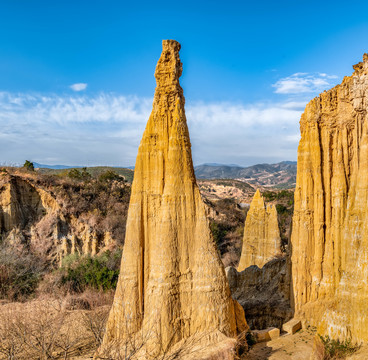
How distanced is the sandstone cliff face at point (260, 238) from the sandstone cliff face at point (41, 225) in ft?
50.5

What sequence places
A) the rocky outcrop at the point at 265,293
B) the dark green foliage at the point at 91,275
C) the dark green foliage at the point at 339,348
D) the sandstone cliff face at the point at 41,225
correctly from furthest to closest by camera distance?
1. the sandstone cliff face at the point at 41,225
2. the dark green foliage at the point at 91,275
3. the rocky outcrop at the point at 265,293
4. the dark green foliage at the point at 339,348

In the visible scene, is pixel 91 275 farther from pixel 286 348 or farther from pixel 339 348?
pixel 339 348

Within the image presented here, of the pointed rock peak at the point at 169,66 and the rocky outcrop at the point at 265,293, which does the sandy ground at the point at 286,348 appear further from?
the pointed rock peak at the point at 169,66

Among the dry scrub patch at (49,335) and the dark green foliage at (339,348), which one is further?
the dry scrub patch at (49,335)

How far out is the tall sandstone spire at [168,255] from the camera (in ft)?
34.4

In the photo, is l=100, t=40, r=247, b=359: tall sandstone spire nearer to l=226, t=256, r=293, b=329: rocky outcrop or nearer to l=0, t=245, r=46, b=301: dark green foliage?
l=226, t=256, r=293, b=329: rocky outcrop

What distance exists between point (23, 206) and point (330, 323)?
31196 millimetres

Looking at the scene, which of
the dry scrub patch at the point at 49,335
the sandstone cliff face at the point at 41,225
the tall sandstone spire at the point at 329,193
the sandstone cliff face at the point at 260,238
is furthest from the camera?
the sandstone cliff face at the point at 41,225

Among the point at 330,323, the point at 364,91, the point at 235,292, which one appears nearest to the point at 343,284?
the point at 330,323

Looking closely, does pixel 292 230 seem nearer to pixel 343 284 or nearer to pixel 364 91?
pixel 343 284

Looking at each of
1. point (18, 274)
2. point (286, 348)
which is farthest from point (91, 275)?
point (286, 348)

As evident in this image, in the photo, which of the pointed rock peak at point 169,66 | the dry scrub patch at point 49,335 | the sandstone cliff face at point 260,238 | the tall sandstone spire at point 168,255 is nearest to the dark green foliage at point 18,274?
the dry scrub patch at point 49,335

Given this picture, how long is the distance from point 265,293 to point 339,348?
25.8 ft

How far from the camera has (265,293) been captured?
59.7 ft
